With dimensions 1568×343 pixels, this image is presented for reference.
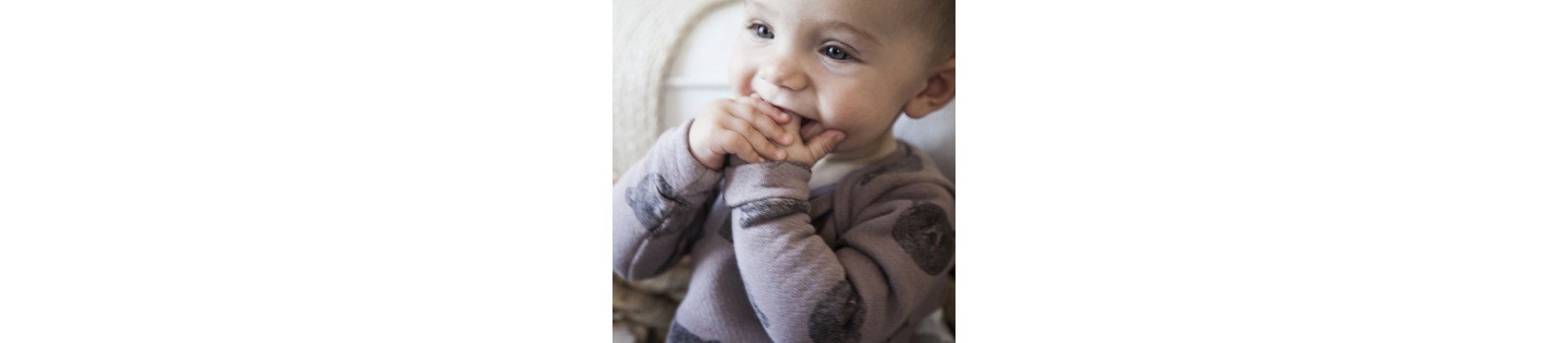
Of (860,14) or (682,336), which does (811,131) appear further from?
(682,336)

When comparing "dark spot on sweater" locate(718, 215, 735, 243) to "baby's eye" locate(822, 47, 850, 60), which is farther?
"dark spot on sweater" locate(718, 215, 735, 243)

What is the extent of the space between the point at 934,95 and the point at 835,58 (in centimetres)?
15

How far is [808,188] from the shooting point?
0.92 meters

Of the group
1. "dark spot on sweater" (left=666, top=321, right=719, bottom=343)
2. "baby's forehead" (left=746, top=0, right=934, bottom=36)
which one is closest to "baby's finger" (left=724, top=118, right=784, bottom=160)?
"baby's forehead" (left=746, top=0, right=934, bottom=36)

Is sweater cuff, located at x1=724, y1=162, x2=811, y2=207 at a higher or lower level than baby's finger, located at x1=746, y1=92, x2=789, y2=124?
lower

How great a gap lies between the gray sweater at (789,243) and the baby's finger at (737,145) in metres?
0.01

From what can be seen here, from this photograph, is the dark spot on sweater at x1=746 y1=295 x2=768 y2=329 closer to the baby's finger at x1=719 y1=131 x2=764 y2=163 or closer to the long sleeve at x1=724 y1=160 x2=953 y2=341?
the long sleeve at x1=724 y1=160 x2=953 y2=341

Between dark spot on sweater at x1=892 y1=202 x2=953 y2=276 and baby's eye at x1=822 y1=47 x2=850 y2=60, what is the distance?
0.17 m

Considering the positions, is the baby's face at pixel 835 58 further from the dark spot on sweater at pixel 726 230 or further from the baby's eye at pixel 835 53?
the dark spot on sweater at pixel 726 230

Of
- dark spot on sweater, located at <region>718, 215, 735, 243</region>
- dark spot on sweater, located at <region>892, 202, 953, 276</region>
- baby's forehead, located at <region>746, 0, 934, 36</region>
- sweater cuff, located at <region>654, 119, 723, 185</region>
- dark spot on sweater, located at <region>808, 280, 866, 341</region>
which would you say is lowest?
dark spot on sweater, located at <region>808, 280, 866, 341</region>

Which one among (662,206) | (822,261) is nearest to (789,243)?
(822,261)

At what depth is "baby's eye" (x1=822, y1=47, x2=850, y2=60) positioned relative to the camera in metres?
0.88
